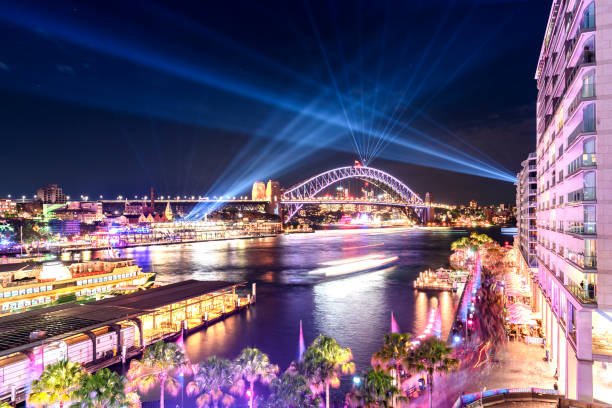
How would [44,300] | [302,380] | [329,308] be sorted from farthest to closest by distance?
[329,308], [44,300], [302,380]

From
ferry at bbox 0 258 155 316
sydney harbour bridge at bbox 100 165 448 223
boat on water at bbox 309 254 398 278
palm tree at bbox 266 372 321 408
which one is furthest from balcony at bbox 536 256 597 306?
sydney harbour bridge at bbox 100 165 448 223

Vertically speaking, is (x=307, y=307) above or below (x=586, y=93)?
below

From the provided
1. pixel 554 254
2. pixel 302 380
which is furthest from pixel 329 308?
pixel 302 380

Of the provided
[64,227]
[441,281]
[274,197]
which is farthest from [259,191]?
[441,281]

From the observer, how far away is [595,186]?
11.4m

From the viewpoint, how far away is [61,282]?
87.6ft

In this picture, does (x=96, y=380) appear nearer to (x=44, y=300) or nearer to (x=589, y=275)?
(x=589, y=275)

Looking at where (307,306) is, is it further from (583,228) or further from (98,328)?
(583,228)

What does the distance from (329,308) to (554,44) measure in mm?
19771

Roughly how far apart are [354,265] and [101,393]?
44401 mm

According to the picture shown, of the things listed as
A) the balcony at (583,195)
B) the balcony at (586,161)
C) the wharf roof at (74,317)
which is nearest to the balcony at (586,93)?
the balcony at (586,161)

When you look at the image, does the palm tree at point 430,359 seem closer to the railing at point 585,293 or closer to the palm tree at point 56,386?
the railing at point 585,293

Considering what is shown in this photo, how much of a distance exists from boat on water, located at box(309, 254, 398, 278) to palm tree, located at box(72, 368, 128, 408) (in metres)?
36.1

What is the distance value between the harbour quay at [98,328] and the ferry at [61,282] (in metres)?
4.85
